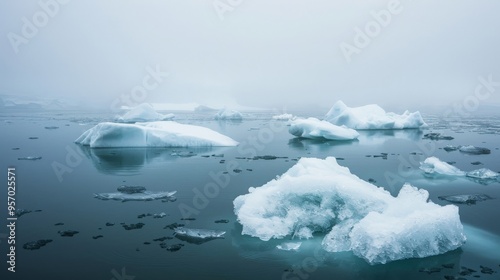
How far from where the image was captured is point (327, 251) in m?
5.66

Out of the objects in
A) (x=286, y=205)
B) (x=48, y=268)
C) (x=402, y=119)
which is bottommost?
(x=48, y=268)

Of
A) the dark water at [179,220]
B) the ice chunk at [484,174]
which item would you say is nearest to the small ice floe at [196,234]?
the dark water at [179,220]

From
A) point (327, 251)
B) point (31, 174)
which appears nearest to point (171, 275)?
point (327, 251)

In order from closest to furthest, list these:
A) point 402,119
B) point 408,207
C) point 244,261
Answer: point 244,261
point 408,207
point 402,119

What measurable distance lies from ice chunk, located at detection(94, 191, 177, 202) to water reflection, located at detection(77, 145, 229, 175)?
2.76m

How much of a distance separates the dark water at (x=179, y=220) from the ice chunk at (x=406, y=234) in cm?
15

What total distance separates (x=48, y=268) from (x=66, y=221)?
77.1 inches

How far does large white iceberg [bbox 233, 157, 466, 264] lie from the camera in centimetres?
540

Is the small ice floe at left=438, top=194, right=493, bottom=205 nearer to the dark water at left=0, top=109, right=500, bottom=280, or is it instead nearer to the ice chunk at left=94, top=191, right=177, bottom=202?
the dark water at left=0, top=109, right=500, bottom=280

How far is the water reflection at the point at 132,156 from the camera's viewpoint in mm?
12211

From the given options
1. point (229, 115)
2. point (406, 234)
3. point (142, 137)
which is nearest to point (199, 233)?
point (406, 234)

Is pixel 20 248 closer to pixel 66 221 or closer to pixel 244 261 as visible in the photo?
pixel 66 221

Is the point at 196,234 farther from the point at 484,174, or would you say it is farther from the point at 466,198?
the point at 484,174

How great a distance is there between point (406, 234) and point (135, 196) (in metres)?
5.85
